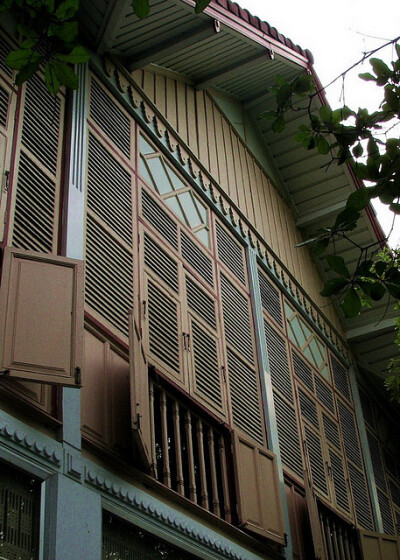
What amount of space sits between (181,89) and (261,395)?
13.0ft

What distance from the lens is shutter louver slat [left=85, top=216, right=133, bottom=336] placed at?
656cm

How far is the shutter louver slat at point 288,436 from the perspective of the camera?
9234mm

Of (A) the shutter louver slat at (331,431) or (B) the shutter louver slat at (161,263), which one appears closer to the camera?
(B) the shutter louver slat at (161,263)

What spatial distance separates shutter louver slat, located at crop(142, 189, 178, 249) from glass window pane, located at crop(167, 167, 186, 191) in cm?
64

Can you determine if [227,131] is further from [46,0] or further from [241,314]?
[46,0]

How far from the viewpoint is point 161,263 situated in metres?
7.92

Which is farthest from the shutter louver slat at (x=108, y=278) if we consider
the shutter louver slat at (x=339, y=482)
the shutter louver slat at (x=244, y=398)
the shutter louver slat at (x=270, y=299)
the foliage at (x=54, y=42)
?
the shutter louver slat at (x=339, y=482)

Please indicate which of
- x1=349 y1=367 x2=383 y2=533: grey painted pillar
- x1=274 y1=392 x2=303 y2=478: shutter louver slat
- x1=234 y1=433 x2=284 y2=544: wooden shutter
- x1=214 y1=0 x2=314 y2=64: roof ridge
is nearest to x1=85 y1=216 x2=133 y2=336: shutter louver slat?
x1=234 y1=433 x2=284 y2=544: wooden shutter

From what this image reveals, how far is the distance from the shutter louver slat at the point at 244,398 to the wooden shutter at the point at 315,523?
725mm

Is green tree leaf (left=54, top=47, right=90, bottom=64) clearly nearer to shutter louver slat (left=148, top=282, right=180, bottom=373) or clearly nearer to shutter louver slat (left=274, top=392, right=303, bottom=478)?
shutter louver slat (left=148, top=282, right=180, bottom=373)

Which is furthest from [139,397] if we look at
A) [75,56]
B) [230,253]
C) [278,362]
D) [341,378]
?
[341,378]

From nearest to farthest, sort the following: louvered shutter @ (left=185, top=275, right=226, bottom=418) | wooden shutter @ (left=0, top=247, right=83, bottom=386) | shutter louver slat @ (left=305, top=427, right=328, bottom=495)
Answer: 1. wooden shutter @ (left=0, top=247, right=83, bottom=386)
2. louvered shutter @ (left=185, top=275, right=226, bottom=418)
3. shutter louver slat @ (left=305, top=427, right=328, bottom=495)

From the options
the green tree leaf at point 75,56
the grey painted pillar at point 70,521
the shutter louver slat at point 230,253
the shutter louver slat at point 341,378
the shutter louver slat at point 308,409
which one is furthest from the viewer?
the shutter louver slat at point 341,378

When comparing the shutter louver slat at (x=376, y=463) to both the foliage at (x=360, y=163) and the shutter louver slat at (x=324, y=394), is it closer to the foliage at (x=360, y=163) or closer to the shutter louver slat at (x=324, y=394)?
the shutter louver slat at (x=324, y=394)
